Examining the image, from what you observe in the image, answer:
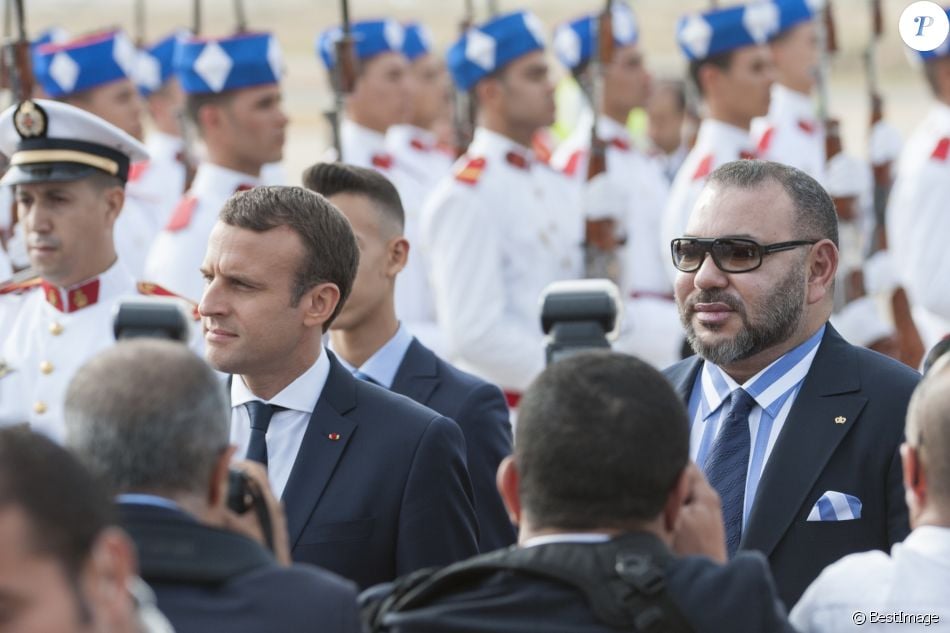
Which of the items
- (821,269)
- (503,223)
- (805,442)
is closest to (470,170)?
Answer: (503,223)

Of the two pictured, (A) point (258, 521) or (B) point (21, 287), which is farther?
(B) point (21, 287)

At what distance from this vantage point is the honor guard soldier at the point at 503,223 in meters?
6.93

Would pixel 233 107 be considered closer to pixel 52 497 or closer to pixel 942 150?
pixel 942 150

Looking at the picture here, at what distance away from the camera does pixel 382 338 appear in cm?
496

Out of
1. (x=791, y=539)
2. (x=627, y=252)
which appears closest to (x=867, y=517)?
(x=791, y=539)

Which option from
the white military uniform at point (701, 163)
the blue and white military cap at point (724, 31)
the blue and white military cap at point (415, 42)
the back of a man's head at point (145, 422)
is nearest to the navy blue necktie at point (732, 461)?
the back of a man's head at point (145, 422)

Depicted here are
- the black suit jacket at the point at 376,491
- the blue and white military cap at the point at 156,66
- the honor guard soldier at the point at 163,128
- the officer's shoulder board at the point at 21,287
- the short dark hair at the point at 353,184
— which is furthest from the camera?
the blue and white military cap at the point at 156,66

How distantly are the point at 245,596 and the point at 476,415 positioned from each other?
6.93ft

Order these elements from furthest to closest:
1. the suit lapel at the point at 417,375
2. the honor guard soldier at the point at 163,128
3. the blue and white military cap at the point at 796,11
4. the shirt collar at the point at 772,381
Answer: the honor guard soldier at the point at 163,128 → the blue and white military cap at the point at 796,11 → the suit lapel at the point at 417,375 → the shirt collar at the point at 772,381

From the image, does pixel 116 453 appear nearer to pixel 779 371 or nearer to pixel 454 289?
pixel 779 371

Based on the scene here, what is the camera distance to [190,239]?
6.78m

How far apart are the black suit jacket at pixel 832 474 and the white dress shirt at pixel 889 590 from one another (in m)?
0.69

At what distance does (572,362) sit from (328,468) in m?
1.11

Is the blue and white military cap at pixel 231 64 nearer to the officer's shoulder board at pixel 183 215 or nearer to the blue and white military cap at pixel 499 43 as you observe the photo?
the officer's shoulder board at pixel 183 215
